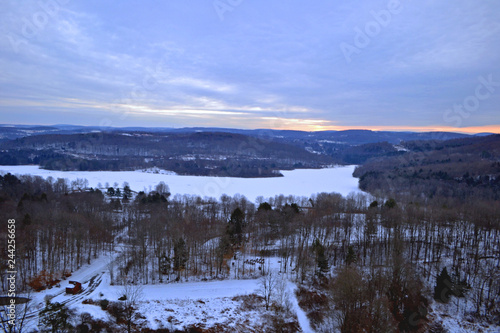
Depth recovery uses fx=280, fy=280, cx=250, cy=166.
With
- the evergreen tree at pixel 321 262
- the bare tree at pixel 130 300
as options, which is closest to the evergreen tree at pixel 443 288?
the evergreen tree at pixel 321 262

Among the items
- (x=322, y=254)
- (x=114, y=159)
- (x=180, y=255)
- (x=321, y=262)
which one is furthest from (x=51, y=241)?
(x=114, y=159)

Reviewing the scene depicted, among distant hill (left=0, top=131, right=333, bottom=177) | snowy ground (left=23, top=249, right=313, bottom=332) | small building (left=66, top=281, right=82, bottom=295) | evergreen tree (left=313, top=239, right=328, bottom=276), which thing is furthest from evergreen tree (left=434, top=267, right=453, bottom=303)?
distant hill (left=0, top=131, right=333, bottom=177)

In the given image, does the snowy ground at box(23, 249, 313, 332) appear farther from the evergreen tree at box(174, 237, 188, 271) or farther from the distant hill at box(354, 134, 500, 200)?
the distant hill at box(354, 134, 500, 200)

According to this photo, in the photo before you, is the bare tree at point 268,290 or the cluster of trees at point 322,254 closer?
the cluster of trees at point 322,254

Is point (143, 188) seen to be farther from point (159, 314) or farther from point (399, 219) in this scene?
point (399, 219)

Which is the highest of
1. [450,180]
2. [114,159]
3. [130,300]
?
[450,180]

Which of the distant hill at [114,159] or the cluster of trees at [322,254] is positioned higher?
the distant hill at [114,159]

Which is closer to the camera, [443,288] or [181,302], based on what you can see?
[181,302]

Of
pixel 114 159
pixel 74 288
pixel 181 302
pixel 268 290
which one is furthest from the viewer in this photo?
pixel 114 159

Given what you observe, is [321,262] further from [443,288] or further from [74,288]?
[74,288]

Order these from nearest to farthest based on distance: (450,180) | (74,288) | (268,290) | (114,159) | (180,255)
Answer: (74,288), (268,290), (180,255), (450,180), (114,159)

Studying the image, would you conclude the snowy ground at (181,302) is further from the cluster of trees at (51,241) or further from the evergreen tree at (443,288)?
the evergreen tree at (443,288)

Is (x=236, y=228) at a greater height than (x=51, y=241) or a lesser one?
greater
